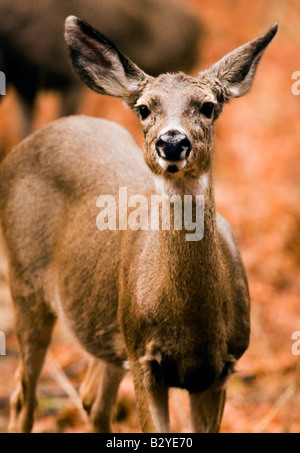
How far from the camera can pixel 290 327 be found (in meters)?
8.40

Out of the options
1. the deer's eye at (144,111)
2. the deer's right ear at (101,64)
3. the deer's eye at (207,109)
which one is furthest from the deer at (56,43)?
the deer's eye at (207,109)

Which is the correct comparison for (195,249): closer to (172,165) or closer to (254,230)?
(172,165)

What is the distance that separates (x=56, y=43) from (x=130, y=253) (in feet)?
20.2

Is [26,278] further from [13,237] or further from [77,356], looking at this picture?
[77,356]

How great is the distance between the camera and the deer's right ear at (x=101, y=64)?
4840 mm

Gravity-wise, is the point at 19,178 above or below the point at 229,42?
below

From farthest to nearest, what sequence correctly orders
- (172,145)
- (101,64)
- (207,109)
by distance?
(101,64) → (207,109) → (172,145)

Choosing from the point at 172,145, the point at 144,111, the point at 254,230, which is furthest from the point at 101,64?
the point at 254,230

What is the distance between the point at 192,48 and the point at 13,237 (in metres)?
6.94

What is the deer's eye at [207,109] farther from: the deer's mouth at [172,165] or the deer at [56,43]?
the deer at [56,43]

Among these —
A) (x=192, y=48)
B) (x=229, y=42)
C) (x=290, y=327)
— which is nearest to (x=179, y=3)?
(x=192, y=48)

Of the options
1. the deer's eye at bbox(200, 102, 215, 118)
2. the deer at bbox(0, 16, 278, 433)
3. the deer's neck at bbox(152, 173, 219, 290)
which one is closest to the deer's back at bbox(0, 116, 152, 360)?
the deer at bbox(0, 16, 278, 433)

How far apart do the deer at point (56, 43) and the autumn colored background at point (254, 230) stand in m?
0.28

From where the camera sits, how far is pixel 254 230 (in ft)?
33.3
